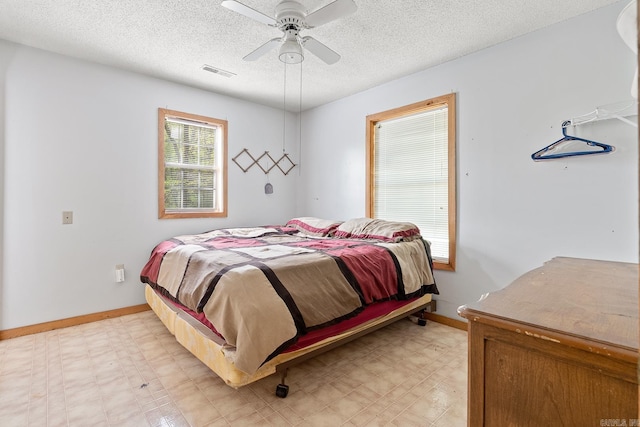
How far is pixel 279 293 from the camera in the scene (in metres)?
1.80

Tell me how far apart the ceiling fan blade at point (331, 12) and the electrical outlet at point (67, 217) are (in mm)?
2753

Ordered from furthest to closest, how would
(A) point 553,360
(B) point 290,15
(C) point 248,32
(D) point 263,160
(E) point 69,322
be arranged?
(D) point 263,160, (E) point 69,322, (C) point 248,32, (B) point 290,15, (A) point 553,360

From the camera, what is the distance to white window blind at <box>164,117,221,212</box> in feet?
11.6

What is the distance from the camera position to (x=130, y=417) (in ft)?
5.36

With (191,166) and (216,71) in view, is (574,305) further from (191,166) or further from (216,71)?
(191,166)

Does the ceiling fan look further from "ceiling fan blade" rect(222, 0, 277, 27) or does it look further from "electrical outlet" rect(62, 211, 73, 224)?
"electrical outlet" rect(62, 211, 73, 224)

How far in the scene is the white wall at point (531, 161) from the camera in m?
2.14

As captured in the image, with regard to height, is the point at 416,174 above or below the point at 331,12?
below

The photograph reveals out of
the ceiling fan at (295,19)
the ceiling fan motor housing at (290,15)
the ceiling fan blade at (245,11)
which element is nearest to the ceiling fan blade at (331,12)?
the ceiling fan at (295,19)

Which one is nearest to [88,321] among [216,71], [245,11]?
[216,71]

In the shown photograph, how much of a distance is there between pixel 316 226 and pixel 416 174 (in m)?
1.29

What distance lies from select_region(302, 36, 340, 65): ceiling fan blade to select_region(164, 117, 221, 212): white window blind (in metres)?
2.00

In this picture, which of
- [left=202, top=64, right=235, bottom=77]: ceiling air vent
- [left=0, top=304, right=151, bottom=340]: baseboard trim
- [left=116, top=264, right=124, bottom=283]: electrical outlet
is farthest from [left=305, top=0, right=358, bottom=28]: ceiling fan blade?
[left=0, top=304, right=151, bottom=340]: baseboard trim

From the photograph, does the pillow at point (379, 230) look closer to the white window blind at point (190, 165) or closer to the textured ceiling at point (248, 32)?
the textured ceiling at point (248, 32)
